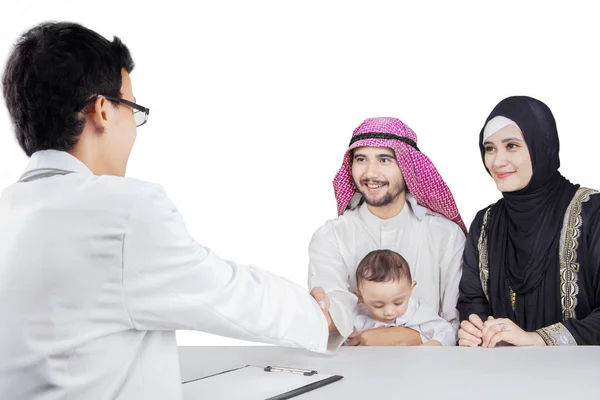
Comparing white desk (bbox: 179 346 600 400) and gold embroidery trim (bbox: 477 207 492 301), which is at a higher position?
gold embroidery trim (bbox: 477 207 492 301)

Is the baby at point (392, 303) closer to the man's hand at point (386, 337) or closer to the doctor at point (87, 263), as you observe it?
the man's hand at point (386, 337)

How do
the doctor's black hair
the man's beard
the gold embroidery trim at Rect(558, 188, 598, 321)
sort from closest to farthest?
the doctor's black hair
the gold embroidery trim at Rect(558, 188, 598, 321)
the man's beard

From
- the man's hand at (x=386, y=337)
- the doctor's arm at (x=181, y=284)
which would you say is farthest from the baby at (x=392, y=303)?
the doctor's arm at (x=181, y=284)

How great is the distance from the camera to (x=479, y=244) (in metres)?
3.35

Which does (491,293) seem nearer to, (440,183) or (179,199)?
(440,183)

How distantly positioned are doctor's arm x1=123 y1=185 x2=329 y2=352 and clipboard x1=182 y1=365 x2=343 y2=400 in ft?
0.79

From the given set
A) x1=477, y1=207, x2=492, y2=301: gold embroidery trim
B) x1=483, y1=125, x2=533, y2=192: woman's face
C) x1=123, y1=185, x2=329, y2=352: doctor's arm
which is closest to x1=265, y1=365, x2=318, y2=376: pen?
x1=123, y1=185, x2=329, y2=352: doctor's arm

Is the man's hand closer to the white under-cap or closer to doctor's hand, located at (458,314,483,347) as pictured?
doctor's hand, located at (458,314,483,347)

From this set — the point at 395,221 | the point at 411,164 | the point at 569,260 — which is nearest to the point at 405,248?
the point at 395,221

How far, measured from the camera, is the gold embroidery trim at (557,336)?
2.81 m

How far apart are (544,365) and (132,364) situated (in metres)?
1.38

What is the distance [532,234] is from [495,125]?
0.57 m

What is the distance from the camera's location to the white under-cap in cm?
327

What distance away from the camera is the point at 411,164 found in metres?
3.65
